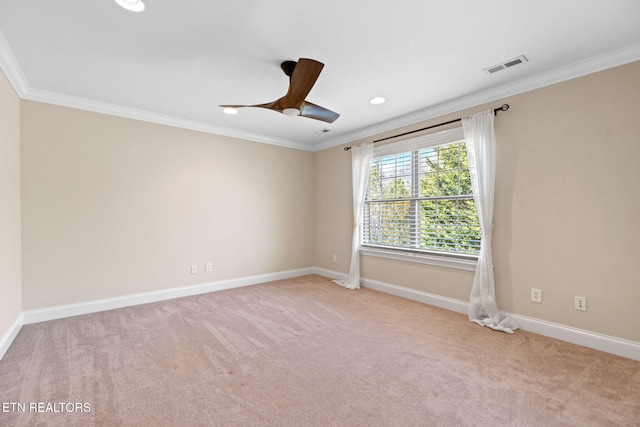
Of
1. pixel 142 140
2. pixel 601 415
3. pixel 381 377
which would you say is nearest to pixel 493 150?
pixel 601 415

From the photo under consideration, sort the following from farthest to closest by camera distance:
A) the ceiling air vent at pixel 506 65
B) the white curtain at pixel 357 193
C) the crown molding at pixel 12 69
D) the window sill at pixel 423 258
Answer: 1. the white curtain at pixel 357 193
2. the window sill at pixel 423 258
3. the ceiling air vent at pixel 506 65
4. the crown molding at pixel 12 69

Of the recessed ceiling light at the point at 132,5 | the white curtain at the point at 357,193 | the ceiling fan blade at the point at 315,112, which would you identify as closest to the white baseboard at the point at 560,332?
the white curtain at the point at 357,193

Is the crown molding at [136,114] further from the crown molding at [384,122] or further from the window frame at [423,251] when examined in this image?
the window frame at [423,251]

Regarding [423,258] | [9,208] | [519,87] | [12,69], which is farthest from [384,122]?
[9,208]

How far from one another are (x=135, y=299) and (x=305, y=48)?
3.53 meters

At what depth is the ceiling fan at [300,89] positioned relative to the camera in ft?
6.66

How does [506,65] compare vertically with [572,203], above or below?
above

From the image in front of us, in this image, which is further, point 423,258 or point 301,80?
point 423,258

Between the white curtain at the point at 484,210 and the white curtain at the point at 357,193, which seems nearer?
the white curtain at the point at 484,210

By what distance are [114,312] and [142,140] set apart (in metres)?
2.14

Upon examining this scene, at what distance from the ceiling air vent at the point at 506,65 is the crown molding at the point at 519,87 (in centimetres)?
39

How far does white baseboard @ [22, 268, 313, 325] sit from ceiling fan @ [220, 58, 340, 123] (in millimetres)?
2839

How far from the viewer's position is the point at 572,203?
101 inches

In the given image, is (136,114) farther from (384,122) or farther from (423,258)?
(423,258)
